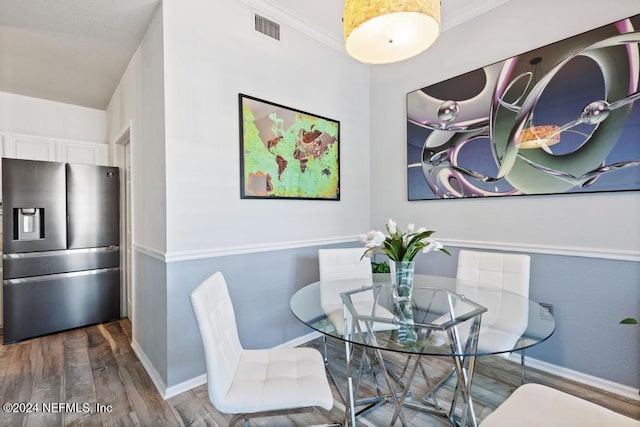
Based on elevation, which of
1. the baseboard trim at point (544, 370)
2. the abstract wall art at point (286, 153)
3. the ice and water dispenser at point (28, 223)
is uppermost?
the abstract wall art at point (286, 153)

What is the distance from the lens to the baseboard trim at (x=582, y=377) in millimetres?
1998

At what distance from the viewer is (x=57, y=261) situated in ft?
10.5

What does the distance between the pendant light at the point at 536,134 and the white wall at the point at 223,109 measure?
1738 mm

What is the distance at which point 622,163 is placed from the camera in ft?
6.54

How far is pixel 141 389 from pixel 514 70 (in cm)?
371

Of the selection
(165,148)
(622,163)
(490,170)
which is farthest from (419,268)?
(165,148)

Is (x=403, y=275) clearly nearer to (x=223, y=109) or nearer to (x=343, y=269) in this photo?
(x=343, y=269)

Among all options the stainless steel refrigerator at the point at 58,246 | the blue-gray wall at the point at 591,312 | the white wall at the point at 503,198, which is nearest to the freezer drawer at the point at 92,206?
the stainless steel refrigerator at the point at 58,246

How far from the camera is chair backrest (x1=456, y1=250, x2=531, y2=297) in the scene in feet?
6.73

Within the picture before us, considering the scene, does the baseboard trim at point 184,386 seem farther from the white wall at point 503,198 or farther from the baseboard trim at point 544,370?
the white wall at point 503,198

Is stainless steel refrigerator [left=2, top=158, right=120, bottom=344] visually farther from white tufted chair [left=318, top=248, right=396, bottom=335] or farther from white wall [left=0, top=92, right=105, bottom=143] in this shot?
white tufted chair [left=318, top=248, right=396, bottom=335]

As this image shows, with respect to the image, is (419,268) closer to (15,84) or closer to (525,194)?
(525,194)

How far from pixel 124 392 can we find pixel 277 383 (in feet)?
4.71

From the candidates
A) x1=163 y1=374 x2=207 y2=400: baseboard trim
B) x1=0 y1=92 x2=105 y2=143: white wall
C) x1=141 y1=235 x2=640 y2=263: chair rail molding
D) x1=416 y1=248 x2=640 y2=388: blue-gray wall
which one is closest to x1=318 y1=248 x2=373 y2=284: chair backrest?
x1=141 y1=235 x2=640 y2=263: chair rail molding
